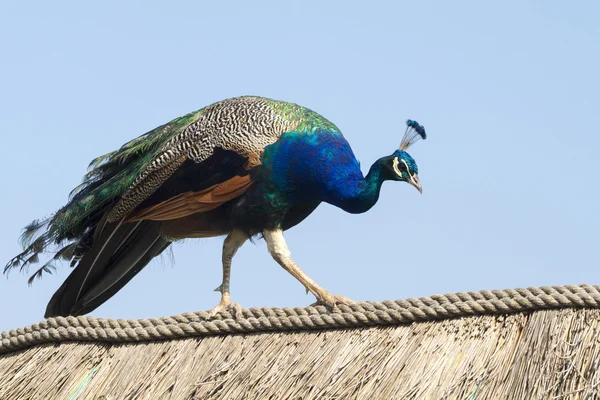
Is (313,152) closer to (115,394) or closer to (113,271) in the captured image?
(113,271)

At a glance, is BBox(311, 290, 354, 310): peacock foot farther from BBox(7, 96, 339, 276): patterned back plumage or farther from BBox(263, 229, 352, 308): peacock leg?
BBox(7, 96, 339, 276): patterned back plumage

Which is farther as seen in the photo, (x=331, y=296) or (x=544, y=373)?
(x=331, y=296)

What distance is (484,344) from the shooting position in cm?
450

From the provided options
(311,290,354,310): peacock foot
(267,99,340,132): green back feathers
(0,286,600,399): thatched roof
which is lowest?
(311,290,354,310): peacock foot

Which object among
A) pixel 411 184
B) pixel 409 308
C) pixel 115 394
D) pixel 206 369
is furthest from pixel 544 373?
pixel 411 184

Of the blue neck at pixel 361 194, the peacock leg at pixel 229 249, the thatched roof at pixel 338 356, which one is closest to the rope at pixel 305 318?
the thatched roof at pixel 338 356

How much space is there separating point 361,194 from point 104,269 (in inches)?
59.8

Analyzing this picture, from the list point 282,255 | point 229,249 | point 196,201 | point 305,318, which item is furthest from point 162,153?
point 305,318

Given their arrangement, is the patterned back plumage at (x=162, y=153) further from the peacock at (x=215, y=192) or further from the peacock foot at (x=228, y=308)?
the peacock foot at (x=228, y=308)

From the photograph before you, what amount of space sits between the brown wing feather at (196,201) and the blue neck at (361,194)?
537 mm

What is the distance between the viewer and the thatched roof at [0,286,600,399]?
4281mm

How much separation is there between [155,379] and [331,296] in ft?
3.63

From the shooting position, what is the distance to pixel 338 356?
4789 millimetres

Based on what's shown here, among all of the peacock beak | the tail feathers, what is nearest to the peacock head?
the peacock beak
